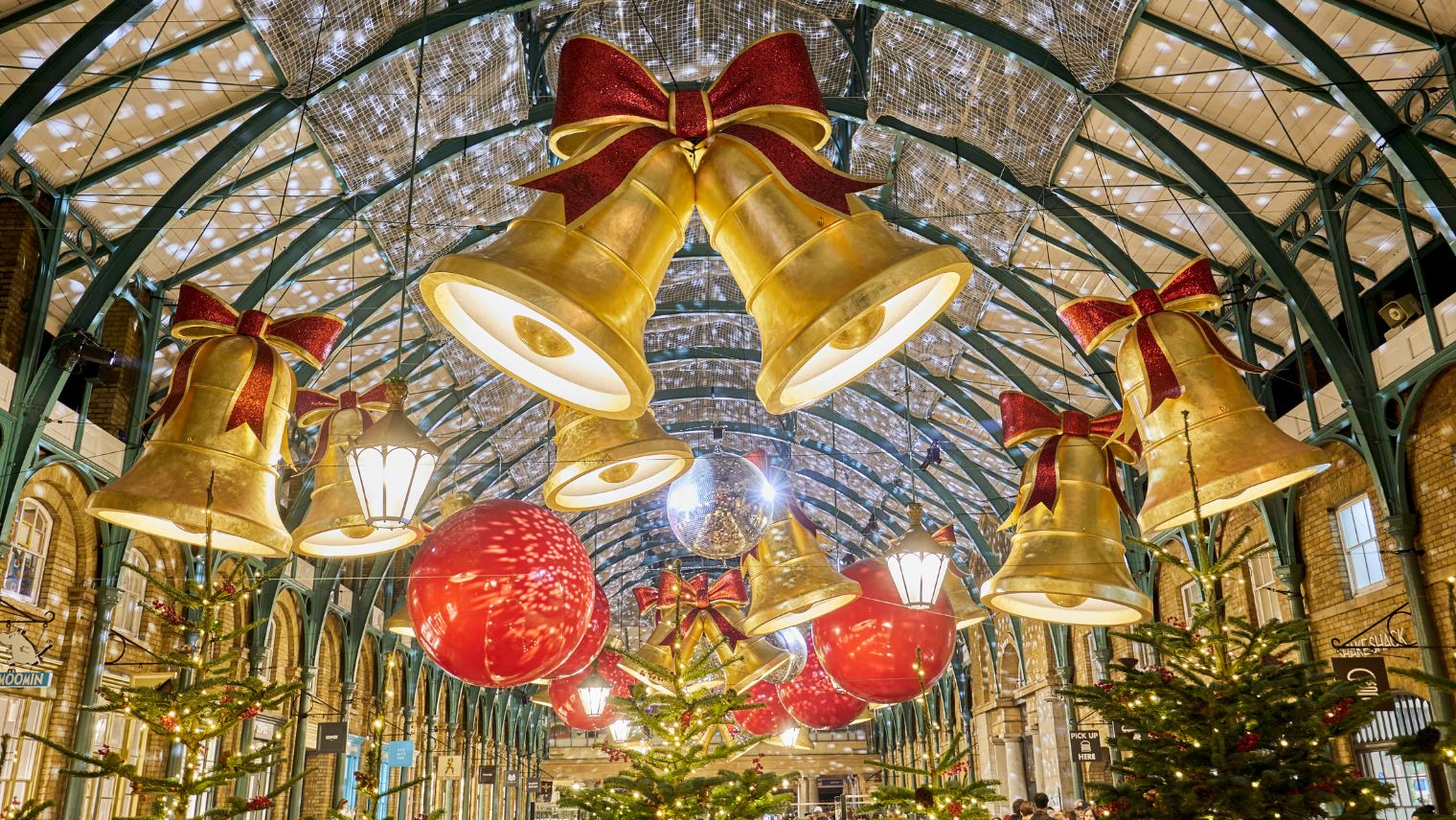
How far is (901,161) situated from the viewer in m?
13.7

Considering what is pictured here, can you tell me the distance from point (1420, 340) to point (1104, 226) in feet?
12.6

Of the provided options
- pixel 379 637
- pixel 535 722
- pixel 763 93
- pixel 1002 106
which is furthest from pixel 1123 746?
pixel 535 722

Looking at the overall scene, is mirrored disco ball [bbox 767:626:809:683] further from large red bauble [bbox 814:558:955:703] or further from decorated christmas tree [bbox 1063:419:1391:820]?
decorated christmas tree [bbox 1063:419:1391:820]

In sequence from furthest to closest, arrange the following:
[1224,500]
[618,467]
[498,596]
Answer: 1. [498,596]
2. [1224,500]
3. [618,467]

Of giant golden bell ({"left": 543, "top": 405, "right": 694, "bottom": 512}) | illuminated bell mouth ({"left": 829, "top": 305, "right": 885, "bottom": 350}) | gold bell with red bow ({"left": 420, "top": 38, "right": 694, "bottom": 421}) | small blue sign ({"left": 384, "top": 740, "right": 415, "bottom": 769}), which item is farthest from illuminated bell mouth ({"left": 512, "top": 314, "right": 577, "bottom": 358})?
small blue sign ({"left": 384, "top": 740, "right": 415, "bottom": 769})

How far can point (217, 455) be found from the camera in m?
3.24

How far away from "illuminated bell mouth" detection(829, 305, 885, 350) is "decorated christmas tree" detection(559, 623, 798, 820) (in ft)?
11.0

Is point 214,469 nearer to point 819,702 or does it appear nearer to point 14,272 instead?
point 819,702

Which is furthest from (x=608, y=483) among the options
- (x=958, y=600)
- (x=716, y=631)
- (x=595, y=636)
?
(x=716, y=631)

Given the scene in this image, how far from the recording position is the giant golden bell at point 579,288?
1.79 metres

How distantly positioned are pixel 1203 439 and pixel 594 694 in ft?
26.4

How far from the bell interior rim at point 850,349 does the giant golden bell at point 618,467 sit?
0.81m

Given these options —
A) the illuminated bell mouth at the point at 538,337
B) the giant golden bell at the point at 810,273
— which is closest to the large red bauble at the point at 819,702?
the giant golden bell at the point at 810,273

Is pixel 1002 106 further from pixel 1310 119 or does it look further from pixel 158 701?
pixel 158 701
